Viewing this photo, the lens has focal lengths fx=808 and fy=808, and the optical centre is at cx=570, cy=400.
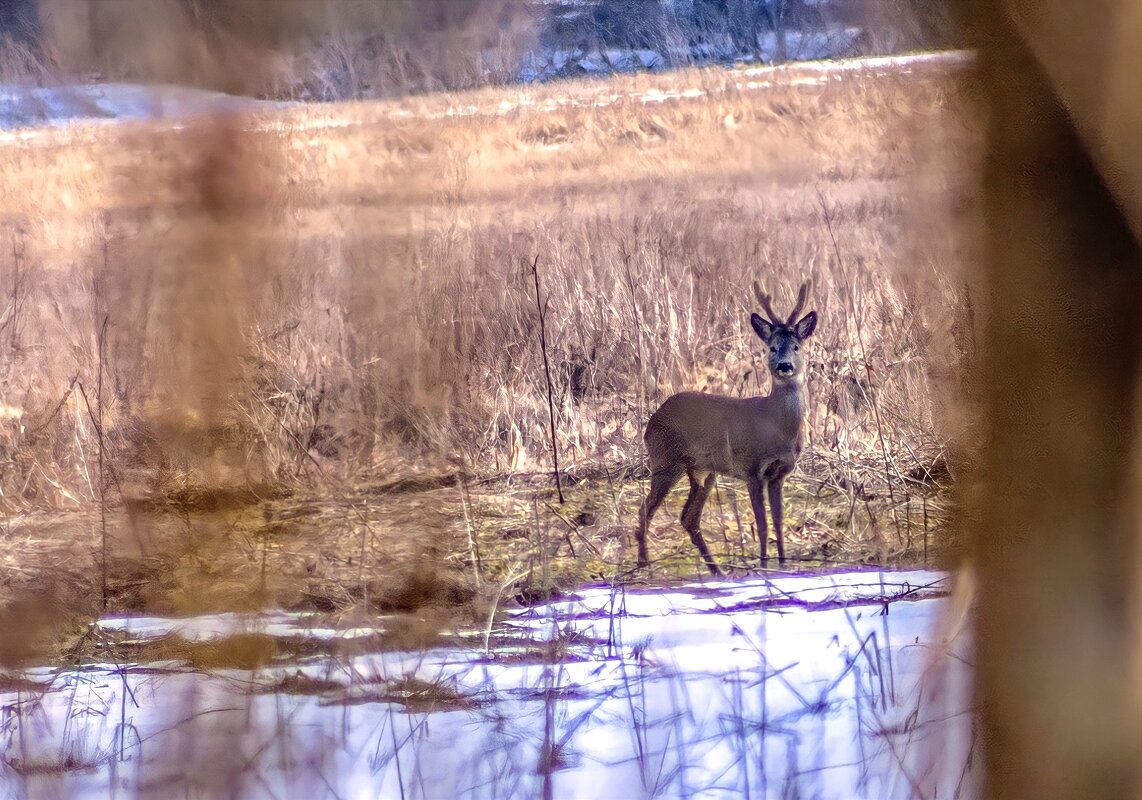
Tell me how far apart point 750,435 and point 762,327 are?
133 millimetres

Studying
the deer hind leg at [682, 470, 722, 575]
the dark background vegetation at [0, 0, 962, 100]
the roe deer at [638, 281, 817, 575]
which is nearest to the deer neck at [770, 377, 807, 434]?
the roe deer at [638, 281, 817, 575]

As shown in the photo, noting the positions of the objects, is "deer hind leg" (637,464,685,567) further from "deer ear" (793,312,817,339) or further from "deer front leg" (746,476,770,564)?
"deer ear" (793,312,817,339)

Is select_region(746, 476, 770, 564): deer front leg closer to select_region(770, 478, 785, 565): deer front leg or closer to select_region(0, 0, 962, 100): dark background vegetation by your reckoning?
select_region(770, 478, 785, 565): deer front leg

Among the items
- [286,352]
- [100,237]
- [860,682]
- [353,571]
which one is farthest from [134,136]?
[860,682]

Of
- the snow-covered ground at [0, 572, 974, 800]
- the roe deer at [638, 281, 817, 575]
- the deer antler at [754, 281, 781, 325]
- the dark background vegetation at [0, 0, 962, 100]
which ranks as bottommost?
the snow-covered ground at [0, 572, 974, 800]

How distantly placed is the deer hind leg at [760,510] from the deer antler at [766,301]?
0.20m

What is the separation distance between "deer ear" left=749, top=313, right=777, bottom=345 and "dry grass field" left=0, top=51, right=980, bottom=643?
0.04 meters

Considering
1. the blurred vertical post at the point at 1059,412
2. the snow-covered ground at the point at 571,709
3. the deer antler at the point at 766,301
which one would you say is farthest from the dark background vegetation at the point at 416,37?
the snow-covered ground at the point at 571,709

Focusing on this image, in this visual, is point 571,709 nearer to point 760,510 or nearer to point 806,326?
point 760,510

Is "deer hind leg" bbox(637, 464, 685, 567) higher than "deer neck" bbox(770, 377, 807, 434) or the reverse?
the reverse

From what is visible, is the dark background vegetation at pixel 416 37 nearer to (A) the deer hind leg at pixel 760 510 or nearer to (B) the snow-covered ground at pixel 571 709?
(A) the deer hind leg at pixel 760 510

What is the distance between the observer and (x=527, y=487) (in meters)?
0.99

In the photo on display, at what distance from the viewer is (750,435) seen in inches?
36.3

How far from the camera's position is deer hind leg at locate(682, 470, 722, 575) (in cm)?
98
